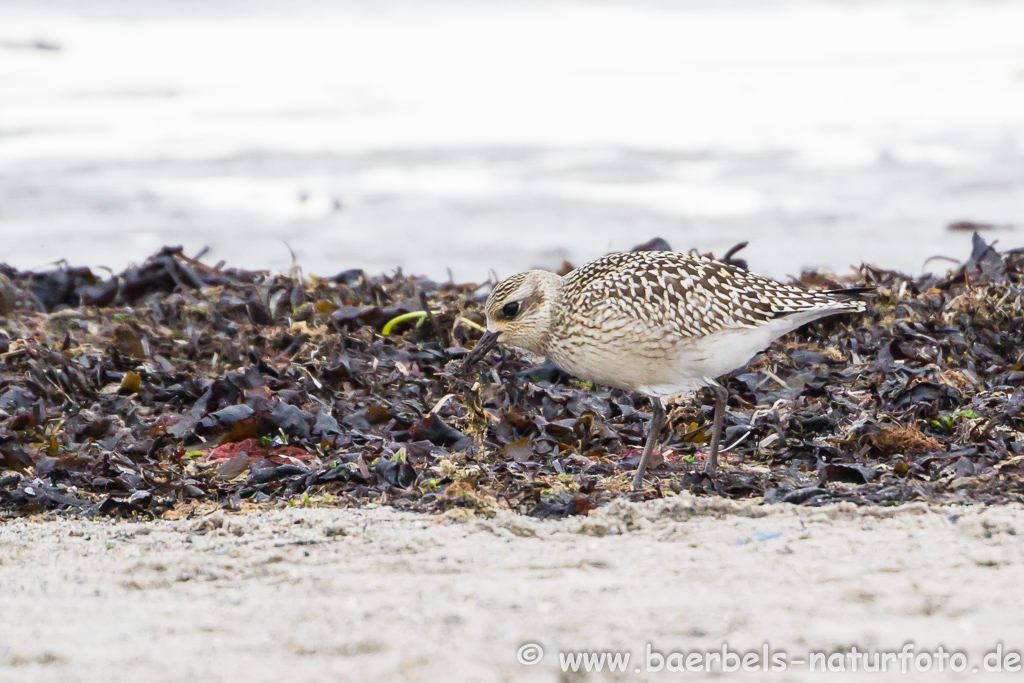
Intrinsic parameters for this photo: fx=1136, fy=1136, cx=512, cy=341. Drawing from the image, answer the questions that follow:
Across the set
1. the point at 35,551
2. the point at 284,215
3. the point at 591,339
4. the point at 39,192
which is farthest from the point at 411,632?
the point at 39,192

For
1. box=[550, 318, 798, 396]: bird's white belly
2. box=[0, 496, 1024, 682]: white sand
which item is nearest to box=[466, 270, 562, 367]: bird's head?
box=[550, 318, 798, 396]: bird's white belly

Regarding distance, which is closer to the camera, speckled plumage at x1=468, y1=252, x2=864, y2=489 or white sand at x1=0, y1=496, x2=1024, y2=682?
white sand at x1=0, y1=496, x2=1024, y2=682

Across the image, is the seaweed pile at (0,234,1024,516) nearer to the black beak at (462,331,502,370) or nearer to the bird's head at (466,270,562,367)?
the black beak at (462,331,502,370)

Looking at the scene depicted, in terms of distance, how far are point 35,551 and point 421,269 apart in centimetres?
567

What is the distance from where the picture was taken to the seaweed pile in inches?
179

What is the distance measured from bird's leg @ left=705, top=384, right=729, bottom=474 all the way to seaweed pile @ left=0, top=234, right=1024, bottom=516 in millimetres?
77

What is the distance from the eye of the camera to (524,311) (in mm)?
5203

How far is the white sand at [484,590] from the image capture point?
112 inches

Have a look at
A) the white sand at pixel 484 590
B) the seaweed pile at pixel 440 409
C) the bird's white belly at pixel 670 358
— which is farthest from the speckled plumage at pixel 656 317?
the white sand at pixel 484 590

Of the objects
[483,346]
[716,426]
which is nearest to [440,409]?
[483,346]

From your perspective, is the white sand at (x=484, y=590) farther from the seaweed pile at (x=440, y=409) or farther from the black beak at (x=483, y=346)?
the black beak at (x=483, y=346)

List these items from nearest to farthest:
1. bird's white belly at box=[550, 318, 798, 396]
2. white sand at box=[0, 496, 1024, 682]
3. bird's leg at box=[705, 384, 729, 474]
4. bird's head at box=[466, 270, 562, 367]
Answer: white sand at box=[0, 496, 1024, 682] < bird's leg at box=[705, 384, 729, 474] < bird's white belly at box=[550, 318, 798, 396] < bird's head at box=[466, 270, 562, 367]

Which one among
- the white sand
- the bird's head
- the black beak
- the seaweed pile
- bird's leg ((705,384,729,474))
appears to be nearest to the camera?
the white sand

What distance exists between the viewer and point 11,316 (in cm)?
739
